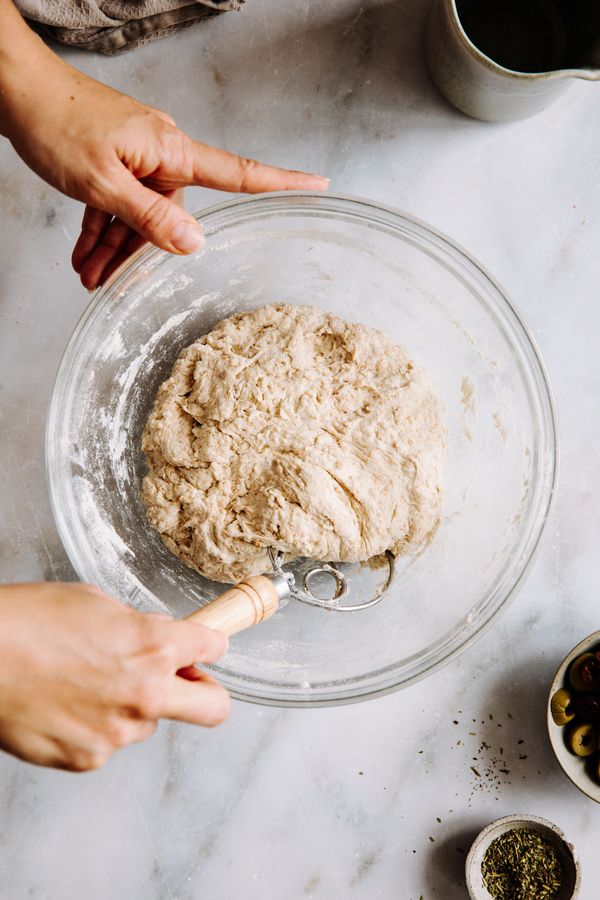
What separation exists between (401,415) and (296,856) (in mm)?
1077

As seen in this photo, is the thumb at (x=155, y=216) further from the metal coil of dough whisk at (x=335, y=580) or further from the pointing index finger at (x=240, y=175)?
the metal coil of dough whisk at (x=335, y=580)

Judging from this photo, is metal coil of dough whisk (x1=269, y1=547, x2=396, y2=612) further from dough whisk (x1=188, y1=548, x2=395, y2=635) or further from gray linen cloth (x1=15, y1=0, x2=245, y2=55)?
gray linen cloth (x1=15, y1=0, x2=245, y2=55)

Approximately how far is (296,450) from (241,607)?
34cm

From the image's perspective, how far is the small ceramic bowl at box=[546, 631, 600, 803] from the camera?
1.55 m

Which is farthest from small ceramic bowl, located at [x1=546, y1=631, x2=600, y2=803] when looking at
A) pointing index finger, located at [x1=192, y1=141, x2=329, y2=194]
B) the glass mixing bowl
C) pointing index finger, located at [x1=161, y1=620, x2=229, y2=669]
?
pointing index finger, located at [x1=192, y1=141, x2=329, y2=194]

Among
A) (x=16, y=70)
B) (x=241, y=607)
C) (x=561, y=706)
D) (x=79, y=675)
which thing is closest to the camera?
(x=79, y=675)

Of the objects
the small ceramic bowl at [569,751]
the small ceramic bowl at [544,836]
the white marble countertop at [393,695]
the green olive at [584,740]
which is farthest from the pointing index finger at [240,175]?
the small ceramic bowl at [544,836]

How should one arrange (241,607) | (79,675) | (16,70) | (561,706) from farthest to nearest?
(561,706), (16,70), (241,607), (79,675)

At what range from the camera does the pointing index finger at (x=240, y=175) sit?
4.53 feet

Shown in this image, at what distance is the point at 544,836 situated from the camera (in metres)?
1.61

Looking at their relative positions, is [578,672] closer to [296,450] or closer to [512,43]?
[296,450]

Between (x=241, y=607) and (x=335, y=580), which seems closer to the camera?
(x=241, y=607)

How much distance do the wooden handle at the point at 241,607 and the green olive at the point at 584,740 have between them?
793 mm

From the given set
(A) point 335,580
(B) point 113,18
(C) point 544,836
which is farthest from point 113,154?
(C) point 544,836
